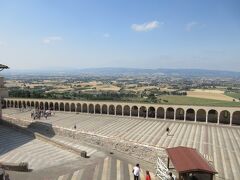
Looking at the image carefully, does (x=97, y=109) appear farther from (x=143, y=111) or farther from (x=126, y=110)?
(x=143, y=111)

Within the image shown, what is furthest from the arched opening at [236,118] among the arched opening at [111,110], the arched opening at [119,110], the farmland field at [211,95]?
the farmland field at [211,95]

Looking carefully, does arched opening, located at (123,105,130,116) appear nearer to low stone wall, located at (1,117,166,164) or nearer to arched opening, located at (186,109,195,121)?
arched opening, located at (186,109,195,121)

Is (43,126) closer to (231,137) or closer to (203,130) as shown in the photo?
(203,130)

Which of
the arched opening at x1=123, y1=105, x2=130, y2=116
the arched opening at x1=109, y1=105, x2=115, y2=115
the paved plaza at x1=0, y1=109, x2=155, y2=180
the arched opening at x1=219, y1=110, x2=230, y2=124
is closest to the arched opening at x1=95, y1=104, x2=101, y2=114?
the arched opening at x1=109, y1=105, x2=115, y2=115

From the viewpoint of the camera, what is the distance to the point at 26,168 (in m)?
16.3

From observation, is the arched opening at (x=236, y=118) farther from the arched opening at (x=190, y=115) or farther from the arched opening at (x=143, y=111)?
the arched opening at (x=143, y=111)

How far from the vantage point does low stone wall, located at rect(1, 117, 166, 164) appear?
81.5ft

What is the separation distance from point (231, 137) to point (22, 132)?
22.7 metres

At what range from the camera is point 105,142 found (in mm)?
29250

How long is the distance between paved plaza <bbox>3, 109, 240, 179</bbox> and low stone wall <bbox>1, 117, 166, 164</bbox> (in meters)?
0.75

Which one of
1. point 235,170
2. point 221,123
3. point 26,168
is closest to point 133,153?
point 235,170

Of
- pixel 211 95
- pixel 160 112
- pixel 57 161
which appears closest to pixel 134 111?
pixel 160 112

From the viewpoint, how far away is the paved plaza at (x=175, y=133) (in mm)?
23453

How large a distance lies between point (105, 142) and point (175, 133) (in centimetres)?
915
